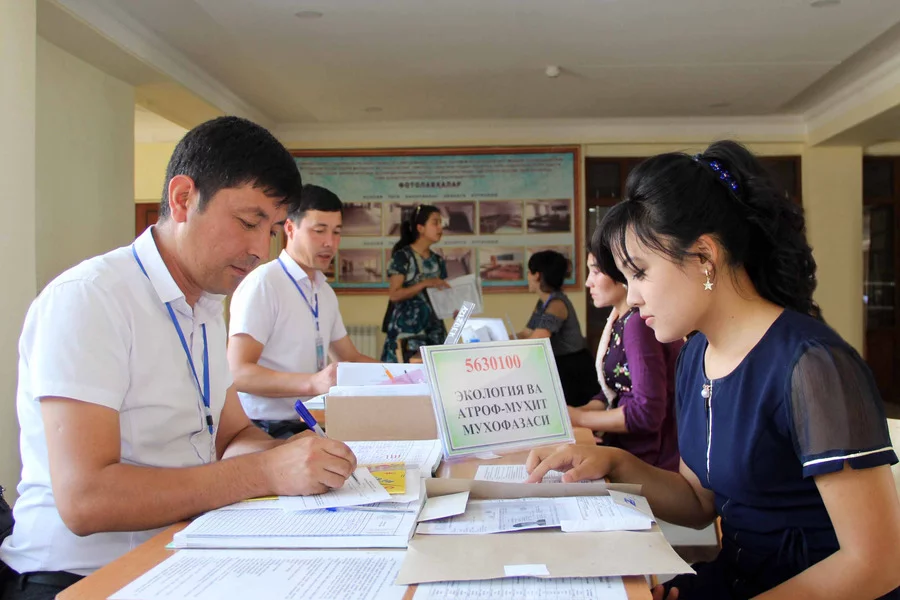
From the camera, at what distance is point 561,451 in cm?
122

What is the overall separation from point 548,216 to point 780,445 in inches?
245

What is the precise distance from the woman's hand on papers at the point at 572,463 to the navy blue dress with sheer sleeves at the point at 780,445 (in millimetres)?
192

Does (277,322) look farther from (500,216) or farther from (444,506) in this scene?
(500,216)

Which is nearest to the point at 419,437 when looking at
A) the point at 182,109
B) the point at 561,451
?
the point at 561,451

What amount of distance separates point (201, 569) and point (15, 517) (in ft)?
1.87

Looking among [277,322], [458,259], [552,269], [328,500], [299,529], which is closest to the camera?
[299,529]

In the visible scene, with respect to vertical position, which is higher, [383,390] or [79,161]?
[79,161]

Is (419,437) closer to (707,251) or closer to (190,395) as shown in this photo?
(190,395)

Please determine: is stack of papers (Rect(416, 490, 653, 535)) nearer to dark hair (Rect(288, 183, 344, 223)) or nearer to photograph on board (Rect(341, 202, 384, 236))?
dark hair (Rect(288, 183, 344, 223))

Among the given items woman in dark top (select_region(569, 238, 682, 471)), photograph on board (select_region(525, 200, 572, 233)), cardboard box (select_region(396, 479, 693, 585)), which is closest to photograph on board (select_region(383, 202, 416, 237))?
photograph on board (select_region(525, 200, 572, 233))

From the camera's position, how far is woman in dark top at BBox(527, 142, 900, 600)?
100 cm

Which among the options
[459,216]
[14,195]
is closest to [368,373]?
[14,195]

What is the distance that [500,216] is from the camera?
23.8ft

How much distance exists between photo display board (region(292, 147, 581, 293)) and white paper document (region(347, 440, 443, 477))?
A: 5.72 m
